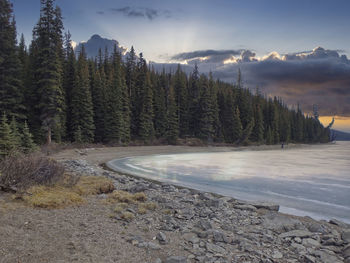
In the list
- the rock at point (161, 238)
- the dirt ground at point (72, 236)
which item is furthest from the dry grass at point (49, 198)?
the rock at point (161, 238)

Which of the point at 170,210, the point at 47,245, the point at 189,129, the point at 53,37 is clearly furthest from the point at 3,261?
the point at 189,129

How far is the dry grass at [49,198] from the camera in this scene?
7.22 metres

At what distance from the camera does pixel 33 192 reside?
8.07m

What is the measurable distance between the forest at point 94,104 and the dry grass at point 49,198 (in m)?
9.84

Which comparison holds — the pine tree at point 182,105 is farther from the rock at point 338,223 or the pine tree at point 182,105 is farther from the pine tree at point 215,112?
the rock at point 338,223

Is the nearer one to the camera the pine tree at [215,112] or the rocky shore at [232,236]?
the rocky shore at [232,236]

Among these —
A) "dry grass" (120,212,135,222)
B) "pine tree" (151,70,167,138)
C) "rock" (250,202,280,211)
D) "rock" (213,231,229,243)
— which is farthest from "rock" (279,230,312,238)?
"pine tree" (151,70,167,138)

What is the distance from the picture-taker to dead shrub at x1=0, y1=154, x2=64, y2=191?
836 centimetres

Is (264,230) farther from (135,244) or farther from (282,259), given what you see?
(135,244)

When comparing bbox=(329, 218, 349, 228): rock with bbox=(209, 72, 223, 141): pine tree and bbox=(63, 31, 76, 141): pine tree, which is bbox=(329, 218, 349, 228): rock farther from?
bbox=(209, 72, 223, 141): pine tree

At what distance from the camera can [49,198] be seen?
7621mm

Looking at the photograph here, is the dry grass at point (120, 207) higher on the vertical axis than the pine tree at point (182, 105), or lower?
lower

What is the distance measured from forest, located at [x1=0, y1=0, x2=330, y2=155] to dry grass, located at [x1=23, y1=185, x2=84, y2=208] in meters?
9.84

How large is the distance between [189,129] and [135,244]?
5919 centimetres
